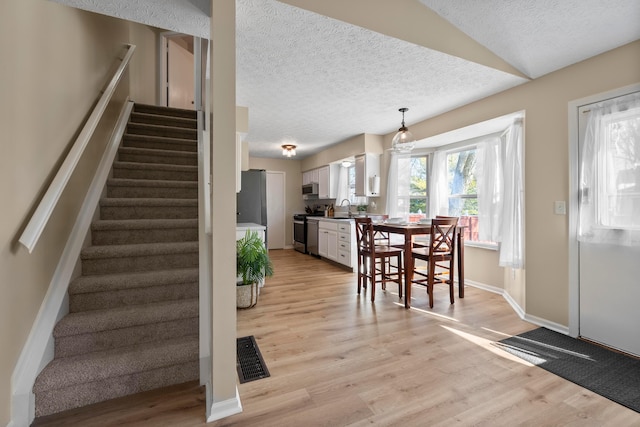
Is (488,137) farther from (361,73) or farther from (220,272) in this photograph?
(220,272)

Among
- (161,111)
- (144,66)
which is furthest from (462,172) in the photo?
(144,66)

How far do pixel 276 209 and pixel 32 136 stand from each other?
5.85 m

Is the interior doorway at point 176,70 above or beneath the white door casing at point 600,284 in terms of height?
above

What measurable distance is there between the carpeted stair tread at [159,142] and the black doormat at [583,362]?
150 inches

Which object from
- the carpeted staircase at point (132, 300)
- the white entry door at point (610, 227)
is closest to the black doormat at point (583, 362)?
the white entry door at point (610, 227)

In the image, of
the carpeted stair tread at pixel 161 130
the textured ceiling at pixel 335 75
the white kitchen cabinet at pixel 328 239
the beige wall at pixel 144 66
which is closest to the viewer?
the textured ceiling at pixel 335 75

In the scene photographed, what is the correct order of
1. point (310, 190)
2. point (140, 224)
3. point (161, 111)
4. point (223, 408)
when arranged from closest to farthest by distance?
1. point (223, 408)
2. point (140, 224)
3. point (161, 111)
4. point (310, 190)

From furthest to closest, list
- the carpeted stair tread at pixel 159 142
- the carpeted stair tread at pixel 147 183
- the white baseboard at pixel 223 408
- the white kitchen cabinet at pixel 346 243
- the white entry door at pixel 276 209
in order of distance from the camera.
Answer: the white entry door at pixel 276 209 → the white kitchen cabinet at pixel 346 243 → the carpeted stair tread at pixel 159 142 → the carpeted stair tread at pixel 147 183 → the white baseboard at pixel 223 408

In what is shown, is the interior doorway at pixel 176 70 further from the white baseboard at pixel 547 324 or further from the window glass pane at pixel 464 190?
the white baseboard at pixel 547 324

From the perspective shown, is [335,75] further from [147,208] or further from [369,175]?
[369,175]

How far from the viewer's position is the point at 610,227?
2186 millimetres

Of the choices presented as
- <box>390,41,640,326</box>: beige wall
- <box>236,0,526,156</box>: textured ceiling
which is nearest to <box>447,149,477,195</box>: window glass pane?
<box>236,0,526,156</box>: textured ceiling

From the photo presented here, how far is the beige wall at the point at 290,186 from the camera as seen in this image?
24.3ft

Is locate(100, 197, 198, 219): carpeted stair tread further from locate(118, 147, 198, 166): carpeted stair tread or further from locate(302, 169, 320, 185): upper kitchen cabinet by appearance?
locate(302, 169, 320, 185): upper kitchen cabinet
